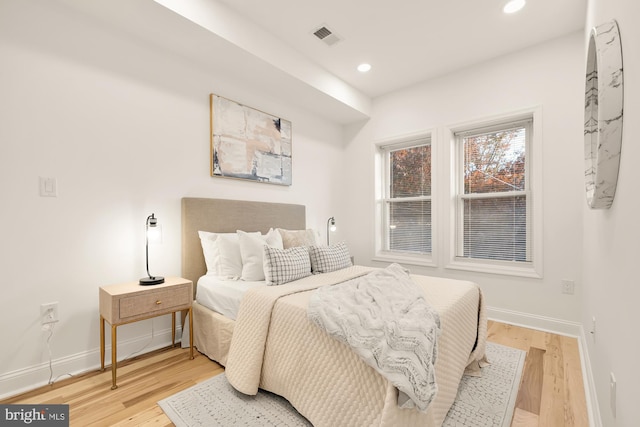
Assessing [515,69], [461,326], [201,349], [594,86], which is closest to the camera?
[594,86]

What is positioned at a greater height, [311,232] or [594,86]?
[594,86]

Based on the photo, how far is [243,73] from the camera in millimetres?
2988

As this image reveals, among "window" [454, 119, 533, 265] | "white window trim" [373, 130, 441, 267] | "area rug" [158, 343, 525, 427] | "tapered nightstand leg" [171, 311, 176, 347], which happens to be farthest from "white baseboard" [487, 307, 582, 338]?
"tapered nightstand leg" [171, 311, 176, 347]

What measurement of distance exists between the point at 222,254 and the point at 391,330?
1.72 m

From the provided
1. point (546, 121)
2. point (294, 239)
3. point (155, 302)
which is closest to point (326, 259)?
point (294, 239)

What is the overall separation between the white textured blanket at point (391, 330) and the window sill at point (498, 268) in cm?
191

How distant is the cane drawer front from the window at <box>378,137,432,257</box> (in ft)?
9.07

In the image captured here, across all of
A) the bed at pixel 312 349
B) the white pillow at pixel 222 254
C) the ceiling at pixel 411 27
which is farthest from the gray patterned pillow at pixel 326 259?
the ceiling at pixel 411 27

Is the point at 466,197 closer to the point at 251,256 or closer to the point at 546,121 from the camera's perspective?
the point at 546,121

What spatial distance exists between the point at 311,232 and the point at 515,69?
2704mm

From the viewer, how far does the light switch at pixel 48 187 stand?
2006mm

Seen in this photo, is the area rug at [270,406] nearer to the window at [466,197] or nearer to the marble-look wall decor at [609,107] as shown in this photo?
the marble-look wall decor at [609,107]

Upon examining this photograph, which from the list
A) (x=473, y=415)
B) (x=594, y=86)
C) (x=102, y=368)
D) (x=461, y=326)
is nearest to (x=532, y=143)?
(x=594, y=86)

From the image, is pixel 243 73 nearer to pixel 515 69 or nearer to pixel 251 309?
pixel 251 309
